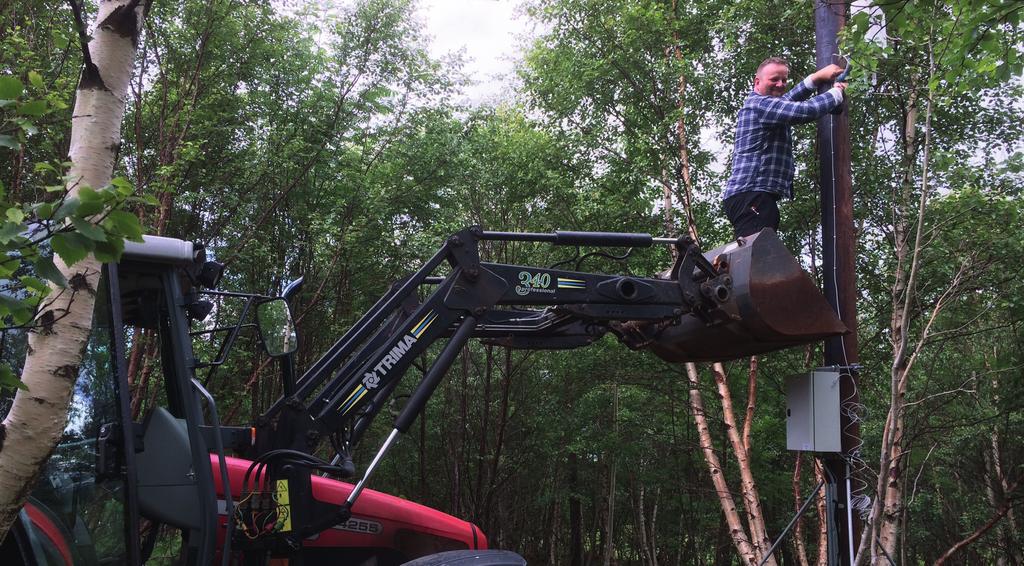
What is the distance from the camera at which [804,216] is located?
26.9 feet

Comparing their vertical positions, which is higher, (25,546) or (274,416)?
(274,416)

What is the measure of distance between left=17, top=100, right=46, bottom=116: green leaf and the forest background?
351 centimetres

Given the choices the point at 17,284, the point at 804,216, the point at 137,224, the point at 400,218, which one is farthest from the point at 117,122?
the point at 400,218

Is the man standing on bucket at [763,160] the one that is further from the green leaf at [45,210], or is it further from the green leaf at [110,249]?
the green leaf at [45,210]

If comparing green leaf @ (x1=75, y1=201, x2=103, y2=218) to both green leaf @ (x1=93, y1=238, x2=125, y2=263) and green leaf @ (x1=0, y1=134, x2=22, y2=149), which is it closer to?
A: green leaf @ (x1=93, y1=238, x2=125, y2=263)

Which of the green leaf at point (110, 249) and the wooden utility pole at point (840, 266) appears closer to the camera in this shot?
the green leaf at point (110, 249)

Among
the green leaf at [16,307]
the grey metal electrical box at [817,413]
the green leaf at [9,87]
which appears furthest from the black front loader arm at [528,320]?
the green leaf at [9,87]

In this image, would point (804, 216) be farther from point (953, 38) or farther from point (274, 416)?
point (274, 416)

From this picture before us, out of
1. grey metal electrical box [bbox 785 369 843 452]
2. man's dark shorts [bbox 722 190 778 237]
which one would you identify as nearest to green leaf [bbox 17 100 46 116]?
man's dark shorts [bbox 722 190 778 237]

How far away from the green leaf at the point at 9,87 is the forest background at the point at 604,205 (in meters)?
3.65

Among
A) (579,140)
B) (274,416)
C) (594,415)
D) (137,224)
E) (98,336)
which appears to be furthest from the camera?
(594,415)

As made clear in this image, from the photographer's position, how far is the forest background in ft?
21.9

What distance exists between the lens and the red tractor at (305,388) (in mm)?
2783

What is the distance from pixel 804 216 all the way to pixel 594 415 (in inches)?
269
